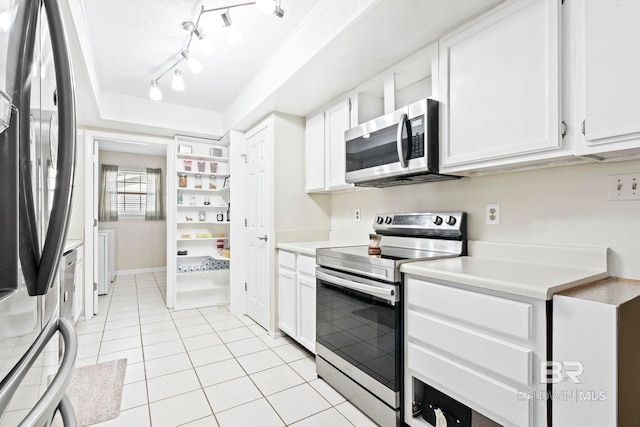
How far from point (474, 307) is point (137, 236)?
6147 mm

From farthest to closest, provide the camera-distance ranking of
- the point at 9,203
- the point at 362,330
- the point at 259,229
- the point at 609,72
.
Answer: the point at 259,229 → the point at 362,330 → the point at 609,72 → the point at 9,203

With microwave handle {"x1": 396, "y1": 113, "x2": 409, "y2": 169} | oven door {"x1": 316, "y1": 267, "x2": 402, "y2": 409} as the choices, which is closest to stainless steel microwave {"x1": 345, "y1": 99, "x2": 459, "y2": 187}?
microwave handle {"x1": 396, "y1": 113, "x2": 409, "y2": 169}

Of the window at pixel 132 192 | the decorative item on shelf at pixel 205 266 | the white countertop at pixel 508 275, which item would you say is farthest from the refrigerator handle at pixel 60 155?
the window at pixel 132 192

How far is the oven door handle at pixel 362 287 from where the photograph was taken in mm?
1598

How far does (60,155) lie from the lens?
67cm

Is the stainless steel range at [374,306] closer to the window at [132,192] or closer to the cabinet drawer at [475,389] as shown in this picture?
the cabinet drawer at [475,389]

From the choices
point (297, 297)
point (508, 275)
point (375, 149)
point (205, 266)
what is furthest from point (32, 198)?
point (205, 266)

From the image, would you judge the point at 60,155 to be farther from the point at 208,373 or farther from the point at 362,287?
the point at 208,373

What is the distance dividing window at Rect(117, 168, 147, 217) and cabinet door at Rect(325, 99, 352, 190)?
4.62 meters

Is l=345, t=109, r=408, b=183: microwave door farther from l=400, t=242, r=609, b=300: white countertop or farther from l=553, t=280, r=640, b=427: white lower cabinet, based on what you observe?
l=553, t=280, r=640, b=427: white lower cabinet

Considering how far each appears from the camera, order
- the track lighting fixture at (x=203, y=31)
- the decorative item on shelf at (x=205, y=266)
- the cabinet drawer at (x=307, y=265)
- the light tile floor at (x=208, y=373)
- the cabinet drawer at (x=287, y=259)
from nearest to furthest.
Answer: the track lighting fixture at (x=203, y=31) → the light tile floor at (x=208, y=373) → the cabinet drawer at (x=307, y=265) → the cabinet drawer at (x=287, y=259) → the decorative item on shelf at (x=205, y=266)

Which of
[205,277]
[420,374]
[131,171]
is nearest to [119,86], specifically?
[205,277]

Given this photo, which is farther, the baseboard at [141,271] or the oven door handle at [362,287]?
the baseboard at [141,271]

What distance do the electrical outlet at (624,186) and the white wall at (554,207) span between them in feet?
0.07
